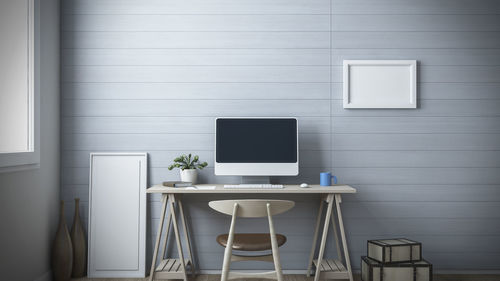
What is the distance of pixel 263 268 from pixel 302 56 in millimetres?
1787

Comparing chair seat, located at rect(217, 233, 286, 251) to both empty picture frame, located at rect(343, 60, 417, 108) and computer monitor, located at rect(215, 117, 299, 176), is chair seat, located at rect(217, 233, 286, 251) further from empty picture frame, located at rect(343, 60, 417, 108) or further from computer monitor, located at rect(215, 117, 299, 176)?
empty picture frame, located at rect(343, 60, 417, 108)

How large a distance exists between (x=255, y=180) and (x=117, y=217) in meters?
1.16

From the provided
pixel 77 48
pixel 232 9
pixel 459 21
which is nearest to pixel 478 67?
pixel 459 21

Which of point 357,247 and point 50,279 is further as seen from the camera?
point 357,247

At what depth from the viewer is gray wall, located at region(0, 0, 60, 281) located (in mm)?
2709

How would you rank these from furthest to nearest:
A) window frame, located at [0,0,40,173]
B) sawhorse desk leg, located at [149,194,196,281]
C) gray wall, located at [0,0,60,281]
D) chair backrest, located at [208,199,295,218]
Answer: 1. sawhorse desk leg, located at [149,194,196,281]
2. window frame, located at [0,0,40,173]
3. gray wall, located at [0,0,60,281]
4. chair backrest, located at [208,199,295,218]

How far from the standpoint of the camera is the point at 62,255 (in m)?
3.21

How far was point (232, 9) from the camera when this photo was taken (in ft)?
11.4

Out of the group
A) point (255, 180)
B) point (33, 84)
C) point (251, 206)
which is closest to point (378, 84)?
point (255, 180)

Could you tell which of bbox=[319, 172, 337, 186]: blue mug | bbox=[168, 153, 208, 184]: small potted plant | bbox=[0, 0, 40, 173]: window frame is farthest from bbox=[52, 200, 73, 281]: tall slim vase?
bbox=[319, 172, 337, 186]: blue mug

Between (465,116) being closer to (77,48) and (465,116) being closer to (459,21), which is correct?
(459,21)

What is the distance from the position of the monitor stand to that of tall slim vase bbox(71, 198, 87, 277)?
52.6 inches

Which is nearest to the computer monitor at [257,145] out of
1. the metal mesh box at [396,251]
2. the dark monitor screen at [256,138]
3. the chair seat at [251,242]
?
the dark monitor screen at [256,138]

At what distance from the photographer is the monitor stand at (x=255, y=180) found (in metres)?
3.32
